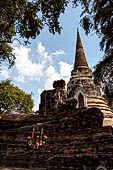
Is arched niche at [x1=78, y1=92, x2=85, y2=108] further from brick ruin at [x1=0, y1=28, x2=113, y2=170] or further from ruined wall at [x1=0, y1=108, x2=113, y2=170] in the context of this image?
ruined wall at [x1=0, y1=108, x2=113, y2=170]

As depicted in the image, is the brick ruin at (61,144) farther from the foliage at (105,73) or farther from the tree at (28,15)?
the tree at (28,15)

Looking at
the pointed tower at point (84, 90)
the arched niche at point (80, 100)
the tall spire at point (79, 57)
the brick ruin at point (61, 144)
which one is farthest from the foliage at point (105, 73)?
the tall spire at point (79, 57)

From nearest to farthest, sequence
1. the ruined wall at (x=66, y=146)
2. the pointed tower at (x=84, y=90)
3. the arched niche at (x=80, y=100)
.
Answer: the ruined wall at (x=66, y=146)
the pointed tower at (x=84, y=90)
the arched niche at (x=80, y=100)

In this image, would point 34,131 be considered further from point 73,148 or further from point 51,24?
point 51,24

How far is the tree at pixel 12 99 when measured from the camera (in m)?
16.6

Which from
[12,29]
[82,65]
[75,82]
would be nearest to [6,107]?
[75,82]

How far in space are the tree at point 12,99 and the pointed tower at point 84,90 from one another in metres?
7.66

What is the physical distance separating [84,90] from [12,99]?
31.7 feet

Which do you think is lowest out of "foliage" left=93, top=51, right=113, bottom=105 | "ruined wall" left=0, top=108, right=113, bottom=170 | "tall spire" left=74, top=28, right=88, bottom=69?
"ruined wall" left=0, top=108, right=113, bottom=170

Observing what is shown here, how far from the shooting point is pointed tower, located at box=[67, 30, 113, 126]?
12173 millimetres

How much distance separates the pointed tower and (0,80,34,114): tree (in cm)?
766

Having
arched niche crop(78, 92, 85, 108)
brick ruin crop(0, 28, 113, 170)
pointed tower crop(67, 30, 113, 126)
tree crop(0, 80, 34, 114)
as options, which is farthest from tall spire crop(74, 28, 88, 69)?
brick ruin crop(0, 28, 113, 170)

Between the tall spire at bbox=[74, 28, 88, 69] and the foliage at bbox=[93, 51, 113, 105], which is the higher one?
the tall spire at bbox=[74, 28, 88, 69]

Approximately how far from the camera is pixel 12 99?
1752 cm
